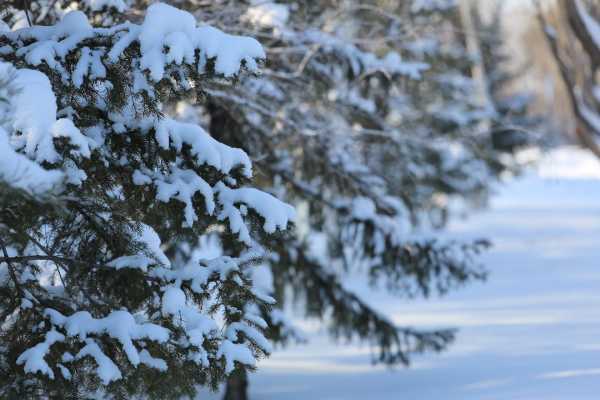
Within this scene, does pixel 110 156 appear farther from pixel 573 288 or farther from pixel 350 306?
pixel 573 288

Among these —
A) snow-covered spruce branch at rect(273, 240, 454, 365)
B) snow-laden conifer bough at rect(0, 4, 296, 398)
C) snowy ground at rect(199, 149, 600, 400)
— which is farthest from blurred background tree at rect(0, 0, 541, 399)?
snow-laden conifer bough at rect(0, 4, 296, 398)

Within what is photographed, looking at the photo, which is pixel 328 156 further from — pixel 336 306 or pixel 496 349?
pixel 496 349

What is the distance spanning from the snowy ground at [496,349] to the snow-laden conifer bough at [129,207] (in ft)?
9.39

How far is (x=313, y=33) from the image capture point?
18.7 feet

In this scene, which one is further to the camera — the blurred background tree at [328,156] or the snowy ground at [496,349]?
the snowy ground at [496,349]

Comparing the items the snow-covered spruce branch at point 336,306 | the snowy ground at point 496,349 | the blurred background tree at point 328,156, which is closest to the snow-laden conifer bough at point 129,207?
the blurred background tree at point 328,156

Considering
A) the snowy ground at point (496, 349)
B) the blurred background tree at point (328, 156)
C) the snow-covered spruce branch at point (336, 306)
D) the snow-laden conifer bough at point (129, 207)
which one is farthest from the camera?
the snow-covered spruce branch at point (336, 306)

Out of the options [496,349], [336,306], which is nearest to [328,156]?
[336,306]

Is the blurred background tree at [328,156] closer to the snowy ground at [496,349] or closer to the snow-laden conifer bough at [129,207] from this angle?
the snowy ground at [496,349]

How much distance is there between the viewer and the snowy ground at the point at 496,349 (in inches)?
237

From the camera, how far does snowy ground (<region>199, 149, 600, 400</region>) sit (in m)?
6.01

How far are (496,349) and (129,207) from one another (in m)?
6.04

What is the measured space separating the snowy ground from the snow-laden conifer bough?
2863mm

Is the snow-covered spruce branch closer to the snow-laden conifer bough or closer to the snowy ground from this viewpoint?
the snowy ground
